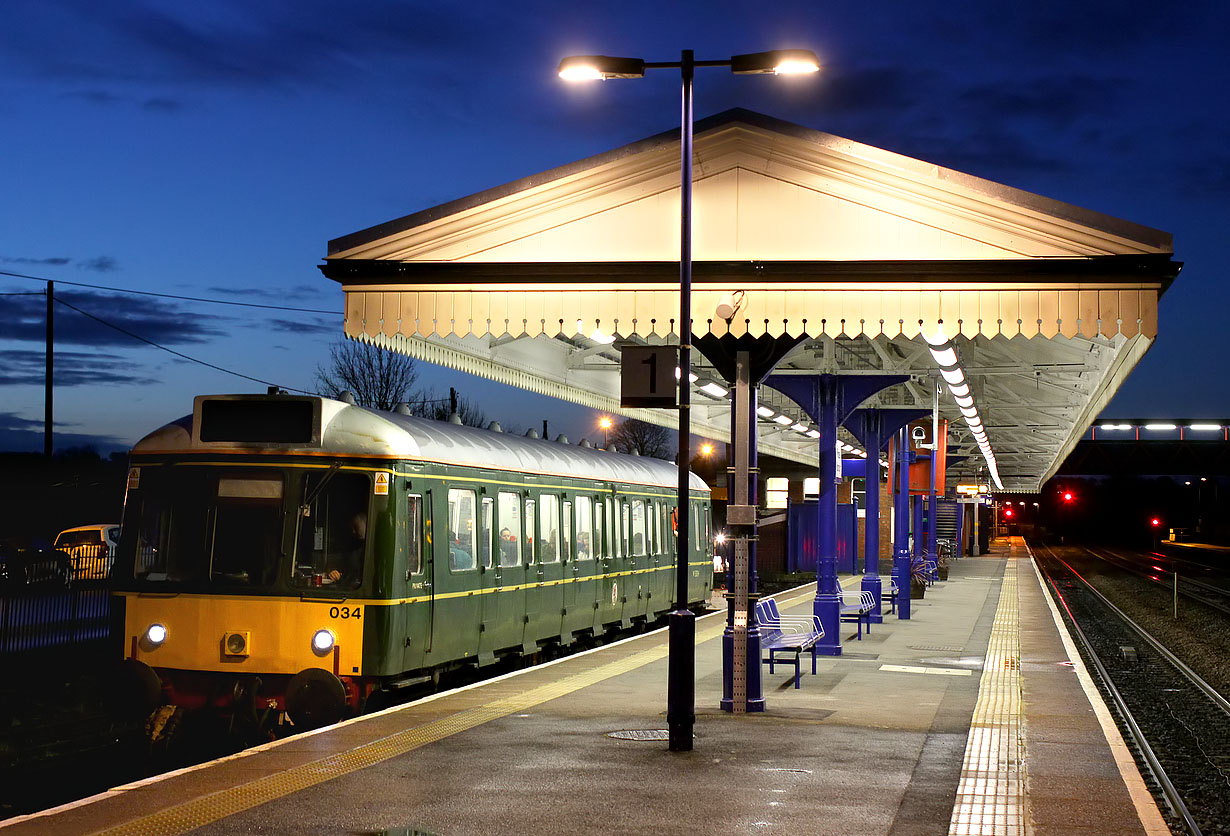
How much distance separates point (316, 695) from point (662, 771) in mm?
3766

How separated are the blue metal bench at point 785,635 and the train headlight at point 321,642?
4047 mm

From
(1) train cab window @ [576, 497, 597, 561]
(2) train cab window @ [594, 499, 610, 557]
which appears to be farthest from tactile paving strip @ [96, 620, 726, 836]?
(2) train cab window @ [594, 499, 610, 557]

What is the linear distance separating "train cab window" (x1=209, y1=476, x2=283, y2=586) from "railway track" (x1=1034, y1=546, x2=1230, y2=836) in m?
7.46

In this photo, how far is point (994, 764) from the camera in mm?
10070

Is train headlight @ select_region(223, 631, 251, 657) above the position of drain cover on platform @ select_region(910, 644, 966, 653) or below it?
above

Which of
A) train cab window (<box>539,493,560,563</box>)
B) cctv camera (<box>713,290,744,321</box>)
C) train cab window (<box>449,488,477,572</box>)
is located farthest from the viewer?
train cab window (<box>539,493,560,563</box>)

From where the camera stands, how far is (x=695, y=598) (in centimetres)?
2675

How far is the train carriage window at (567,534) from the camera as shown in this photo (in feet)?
59.7

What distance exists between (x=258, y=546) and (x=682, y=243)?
4.70 meters

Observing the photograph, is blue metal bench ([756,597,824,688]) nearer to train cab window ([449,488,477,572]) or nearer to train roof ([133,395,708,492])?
train cab window ([449,488,477,572])

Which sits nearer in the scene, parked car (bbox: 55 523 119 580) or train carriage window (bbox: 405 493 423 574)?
train carriage window (bbox: 405 493 423 574)

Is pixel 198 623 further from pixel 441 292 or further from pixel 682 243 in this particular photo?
pixel 682 243

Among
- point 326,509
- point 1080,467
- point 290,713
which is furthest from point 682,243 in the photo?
point 1080,467

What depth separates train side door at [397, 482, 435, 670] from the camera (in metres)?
13.1
